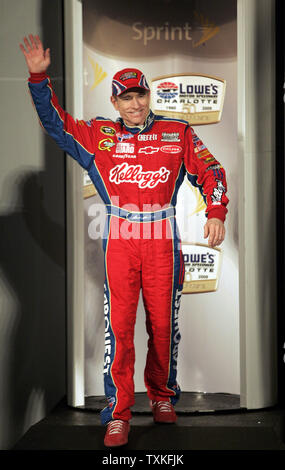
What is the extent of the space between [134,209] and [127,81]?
Answer: 491 mm

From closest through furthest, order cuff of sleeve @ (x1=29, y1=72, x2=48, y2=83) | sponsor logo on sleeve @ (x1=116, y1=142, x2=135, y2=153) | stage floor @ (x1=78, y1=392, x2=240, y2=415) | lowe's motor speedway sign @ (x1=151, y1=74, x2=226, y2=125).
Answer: cuff of sleeve @ (x1=29, y1=72, x2=48, y2=83) → sponsor logo on sleeve @ (x1=116, y1=142, x2=135, y2=153) → stage floor @ (x1=78, y1=392, x2=240, y2=415) → lowe's motor speedway sign @ (x1=151, y1=74, x2=226, y2=125)

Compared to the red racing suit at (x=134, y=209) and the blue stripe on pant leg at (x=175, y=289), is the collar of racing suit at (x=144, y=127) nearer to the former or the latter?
the red racing suit at (x=134, y=209)

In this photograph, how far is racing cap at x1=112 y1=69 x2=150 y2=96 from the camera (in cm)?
226

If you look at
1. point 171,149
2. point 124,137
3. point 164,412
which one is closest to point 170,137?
point 171,149

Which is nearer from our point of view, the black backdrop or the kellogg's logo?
the kellogg's logo

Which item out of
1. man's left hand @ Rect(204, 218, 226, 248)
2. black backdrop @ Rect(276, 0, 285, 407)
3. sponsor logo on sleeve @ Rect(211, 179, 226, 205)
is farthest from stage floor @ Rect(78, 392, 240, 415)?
sponsor logo on sleeve @ Rect(211, 179, 226, 205)

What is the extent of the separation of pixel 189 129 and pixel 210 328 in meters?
0.94

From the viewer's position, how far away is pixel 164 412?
2.34 metres

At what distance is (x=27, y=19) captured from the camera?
8.14 ft

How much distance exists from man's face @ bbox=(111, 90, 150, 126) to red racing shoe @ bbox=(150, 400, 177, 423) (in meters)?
1.10

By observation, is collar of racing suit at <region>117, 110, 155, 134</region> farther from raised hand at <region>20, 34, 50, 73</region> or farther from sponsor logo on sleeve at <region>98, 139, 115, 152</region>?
raised hand at <region>20, 34, 50, 73</region>

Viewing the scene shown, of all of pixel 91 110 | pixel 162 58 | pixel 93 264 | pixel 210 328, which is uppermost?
pixel 162 58

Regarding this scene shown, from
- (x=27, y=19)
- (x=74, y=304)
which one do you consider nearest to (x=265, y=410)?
(x=74, y=304)
